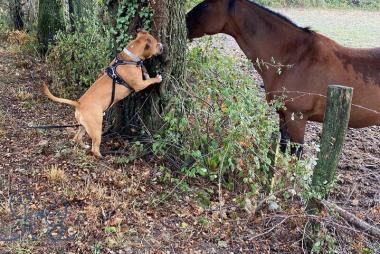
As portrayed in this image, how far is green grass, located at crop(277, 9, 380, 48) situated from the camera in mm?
13891

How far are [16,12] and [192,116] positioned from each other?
8246mm

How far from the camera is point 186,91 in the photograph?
459 centimetres

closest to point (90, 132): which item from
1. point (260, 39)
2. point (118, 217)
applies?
point (118, 217)

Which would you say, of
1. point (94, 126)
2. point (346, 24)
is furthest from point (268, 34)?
point (346, 24)

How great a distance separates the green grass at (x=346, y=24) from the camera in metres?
13.9

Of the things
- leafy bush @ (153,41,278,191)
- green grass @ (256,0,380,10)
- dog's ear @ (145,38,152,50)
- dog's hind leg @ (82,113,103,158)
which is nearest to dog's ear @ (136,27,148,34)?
dog's ear @ (145,38,152,50)

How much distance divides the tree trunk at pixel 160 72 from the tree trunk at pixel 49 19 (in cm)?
412

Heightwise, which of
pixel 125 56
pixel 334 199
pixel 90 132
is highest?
Answer: pixel 125 56

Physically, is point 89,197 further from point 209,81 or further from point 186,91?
point 209,81

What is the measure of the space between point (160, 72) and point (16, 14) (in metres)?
7.92

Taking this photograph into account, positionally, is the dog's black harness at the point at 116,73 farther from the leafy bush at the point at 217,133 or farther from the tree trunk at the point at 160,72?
the leafy bush at the point at 217,133

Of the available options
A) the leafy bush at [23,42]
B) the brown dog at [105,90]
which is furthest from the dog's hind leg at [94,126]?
the leafy bush at [23,42]

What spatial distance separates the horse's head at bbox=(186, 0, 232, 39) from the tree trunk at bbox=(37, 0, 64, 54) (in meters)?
3.91

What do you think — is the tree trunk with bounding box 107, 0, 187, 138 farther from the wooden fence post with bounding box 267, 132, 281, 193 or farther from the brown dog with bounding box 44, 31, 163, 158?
the wooden fence post with bounding box 267, 132, 281, 193
